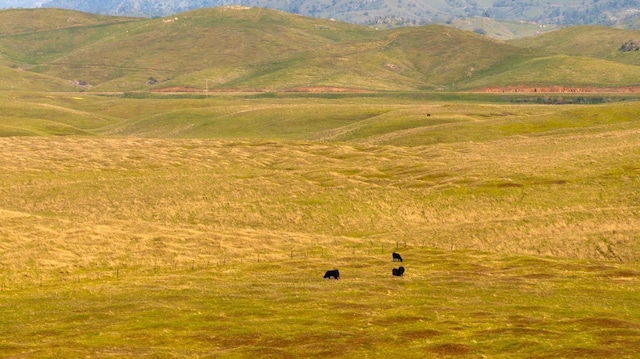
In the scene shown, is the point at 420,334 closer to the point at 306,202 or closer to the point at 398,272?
the point at 398,272

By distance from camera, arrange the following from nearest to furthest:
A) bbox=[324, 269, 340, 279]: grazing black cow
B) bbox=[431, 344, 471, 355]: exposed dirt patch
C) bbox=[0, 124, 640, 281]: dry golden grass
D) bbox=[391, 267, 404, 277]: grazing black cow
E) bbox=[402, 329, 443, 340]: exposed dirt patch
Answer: bbox=[431, 344, 471, 355]: exposed dirt patch → bbox=[402, 329, 443, 340]: exposed dirt patch → bbox=[324, 269, 340, 279]: grazing black cow → bbox=[391, 267, 404, 277]: grazing black cow → bbox=[0, 124, 640, 281]: dry golden grass

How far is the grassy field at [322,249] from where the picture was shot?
1831 inches

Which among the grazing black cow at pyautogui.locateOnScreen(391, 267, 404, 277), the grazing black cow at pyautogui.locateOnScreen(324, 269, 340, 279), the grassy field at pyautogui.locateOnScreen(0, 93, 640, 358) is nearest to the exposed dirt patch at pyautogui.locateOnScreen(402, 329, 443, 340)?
the grassy field at pyautogui.locateOnScreen(0, 93, 640, 358)

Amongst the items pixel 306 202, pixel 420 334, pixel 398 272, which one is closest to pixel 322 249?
pixel 398 272

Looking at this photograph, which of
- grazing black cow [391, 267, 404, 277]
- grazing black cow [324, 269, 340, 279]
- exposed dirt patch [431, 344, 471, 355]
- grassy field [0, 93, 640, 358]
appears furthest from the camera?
grazing black cow [391, 267, 404, 277]

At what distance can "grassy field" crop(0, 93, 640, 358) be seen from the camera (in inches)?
1831

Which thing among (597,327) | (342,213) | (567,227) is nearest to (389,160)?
(342,213)

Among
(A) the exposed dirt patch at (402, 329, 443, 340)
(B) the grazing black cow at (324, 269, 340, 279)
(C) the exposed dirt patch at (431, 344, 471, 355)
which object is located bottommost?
(B) the grazing black cow at (324, 269, 340, 279)

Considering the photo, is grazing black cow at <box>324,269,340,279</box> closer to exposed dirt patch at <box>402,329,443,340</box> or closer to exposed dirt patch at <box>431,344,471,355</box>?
exposed dirt patch at <box>402,329,443,340</box>

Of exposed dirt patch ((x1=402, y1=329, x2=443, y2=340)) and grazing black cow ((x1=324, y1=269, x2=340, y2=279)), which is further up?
exposed dirt patch ((x1=402, y1=329, x2=443, y2=340))

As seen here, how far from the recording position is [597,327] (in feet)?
156

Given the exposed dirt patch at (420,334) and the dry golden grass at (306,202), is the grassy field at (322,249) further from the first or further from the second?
the dry golden grass at (306,202)

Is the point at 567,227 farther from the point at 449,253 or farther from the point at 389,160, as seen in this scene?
the point at 389,160

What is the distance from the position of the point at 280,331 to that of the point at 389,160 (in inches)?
3862
